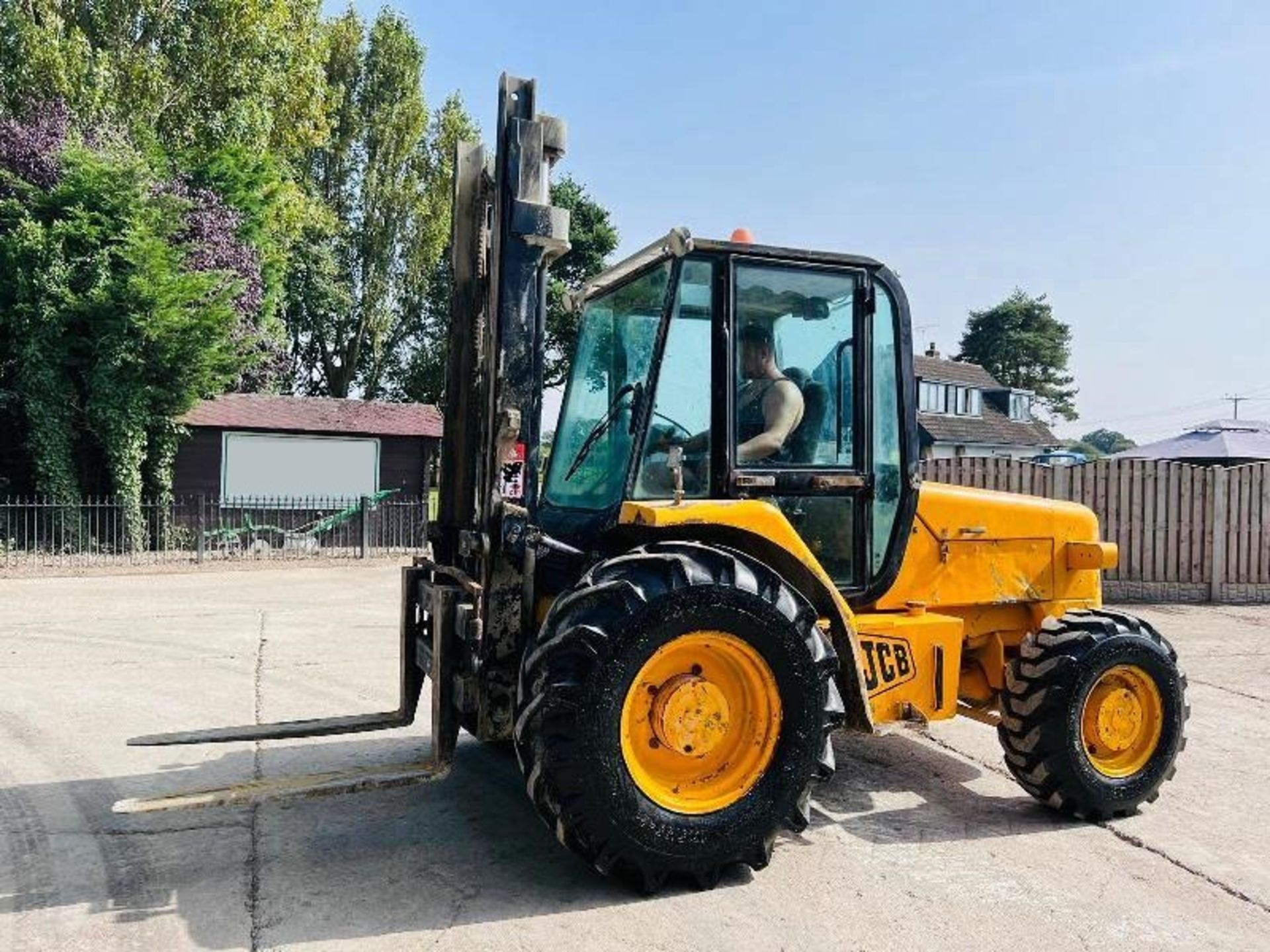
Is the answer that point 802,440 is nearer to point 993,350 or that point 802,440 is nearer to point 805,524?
point 805,524

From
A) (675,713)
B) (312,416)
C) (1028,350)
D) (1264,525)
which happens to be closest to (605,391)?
(675,713)

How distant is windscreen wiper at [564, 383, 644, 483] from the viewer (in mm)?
4387

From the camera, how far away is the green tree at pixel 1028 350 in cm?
6638

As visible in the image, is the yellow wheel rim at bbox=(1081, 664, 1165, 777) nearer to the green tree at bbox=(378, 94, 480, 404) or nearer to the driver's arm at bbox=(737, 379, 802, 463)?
the driver's arm at bbox=(737, 379, 802, 463)

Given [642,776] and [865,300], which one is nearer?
[642,776]

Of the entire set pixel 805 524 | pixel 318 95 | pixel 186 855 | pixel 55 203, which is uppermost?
pixel 318 95

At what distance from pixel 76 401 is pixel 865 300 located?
684 inches

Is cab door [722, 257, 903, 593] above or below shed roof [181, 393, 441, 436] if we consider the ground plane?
below

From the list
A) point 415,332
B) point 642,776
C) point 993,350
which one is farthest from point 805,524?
point 993,350

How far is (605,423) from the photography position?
4578mm

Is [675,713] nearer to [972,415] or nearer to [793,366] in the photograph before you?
[793,366]

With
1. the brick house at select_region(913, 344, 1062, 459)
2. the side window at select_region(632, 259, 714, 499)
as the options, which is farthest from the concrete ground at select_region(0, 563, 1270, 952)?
the brick house at select_region(913, 344, 1062, 459)

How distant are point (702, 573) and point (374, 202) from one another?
104 ft

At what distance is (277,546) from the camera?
20.1m
